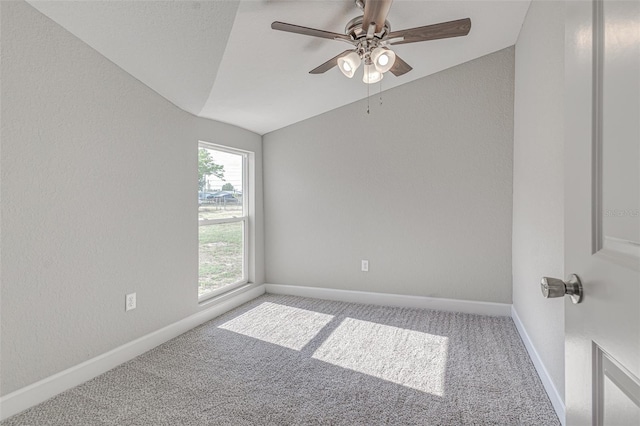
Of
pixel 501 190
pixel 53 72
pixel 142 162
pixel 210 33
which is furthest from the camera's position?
pixel 501 190

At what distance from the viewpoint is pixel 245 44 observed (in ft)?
7.51

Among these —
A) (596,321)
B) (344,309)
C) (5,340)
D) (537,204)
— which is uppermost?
(537,204)

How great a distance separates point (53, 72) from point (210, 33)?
3.03 ft

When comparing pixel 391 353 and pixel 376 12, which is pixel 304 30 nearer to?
pixel 376 12

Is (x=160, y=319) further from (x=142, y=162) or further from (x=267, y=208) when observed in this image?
(x=267, y=208)

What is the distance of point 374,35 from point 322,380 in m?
2.08

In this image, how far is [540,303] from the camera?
2141 mm

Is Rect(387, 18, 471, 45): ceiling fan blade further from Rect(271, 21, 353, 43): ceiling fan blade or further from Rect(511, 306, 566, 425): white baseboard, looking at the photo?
Rect(511, 306, 566, 425): white baseboard

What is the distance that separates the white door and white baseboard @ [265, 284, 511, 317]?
272 cm

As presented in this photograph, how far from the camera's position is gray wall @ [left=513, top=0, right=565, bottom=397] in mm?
1787

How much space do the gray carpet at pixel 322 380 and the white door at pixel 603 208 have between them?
1.30 m

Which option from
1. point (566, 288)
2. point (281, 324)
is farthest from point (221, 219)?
point (566, 288)

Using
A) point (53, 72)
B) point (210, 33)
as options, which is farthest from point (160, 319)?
point (210, 33)

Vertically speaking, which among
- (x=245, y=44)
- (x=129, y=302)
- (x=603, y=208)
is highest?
(x=245, y=44)
